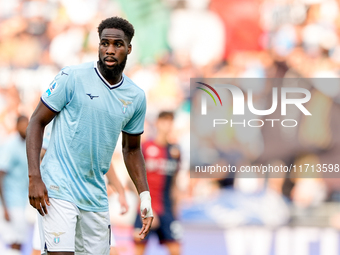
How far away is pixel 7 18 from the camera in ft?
36.7

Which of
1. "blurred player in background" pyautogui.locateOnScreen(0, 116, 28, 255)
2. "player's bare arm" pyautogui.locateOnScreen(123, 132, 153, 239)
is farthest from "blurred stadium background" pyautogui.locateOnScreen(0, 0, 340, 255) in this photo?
"player's bare arm" pyautogui.locateOnScreen(123, 132, 153, 239)

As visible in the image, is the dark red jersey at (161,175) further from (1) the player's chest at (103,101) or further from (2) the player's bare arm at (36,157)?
(2) the player's bare arm at (36,157)

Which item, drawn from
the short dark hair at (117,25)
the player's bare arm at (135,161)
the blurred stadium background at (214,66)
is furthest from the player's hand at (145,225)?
the blurred stadium background at (214,66)

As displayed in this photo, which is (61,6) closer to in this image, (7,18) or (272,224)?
(7,18)

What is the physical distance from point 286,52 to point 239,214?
10.4 ft

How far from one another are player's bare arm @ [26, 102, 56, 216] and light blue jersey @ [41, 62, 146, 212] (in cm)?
7

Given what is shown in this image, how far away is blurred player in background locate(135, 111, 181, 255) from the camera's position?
758 centimetres

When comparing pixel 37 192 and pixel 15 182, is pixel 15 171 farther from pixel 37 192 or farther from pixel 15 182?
pixel 37 192

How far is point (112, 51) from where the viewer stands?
142 inches

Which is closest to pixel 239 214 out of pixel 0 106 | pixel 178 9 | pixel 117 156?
pixel 117 156

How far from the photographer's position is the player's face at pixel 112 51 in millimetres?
3621

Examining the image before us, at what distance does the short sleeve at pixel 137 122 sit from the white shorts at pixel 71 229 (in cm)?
62

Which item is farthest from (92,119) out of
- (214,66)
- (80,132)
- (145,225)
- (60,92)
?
(214,66)

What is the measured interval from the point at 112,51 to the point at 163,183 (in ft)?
14.2
